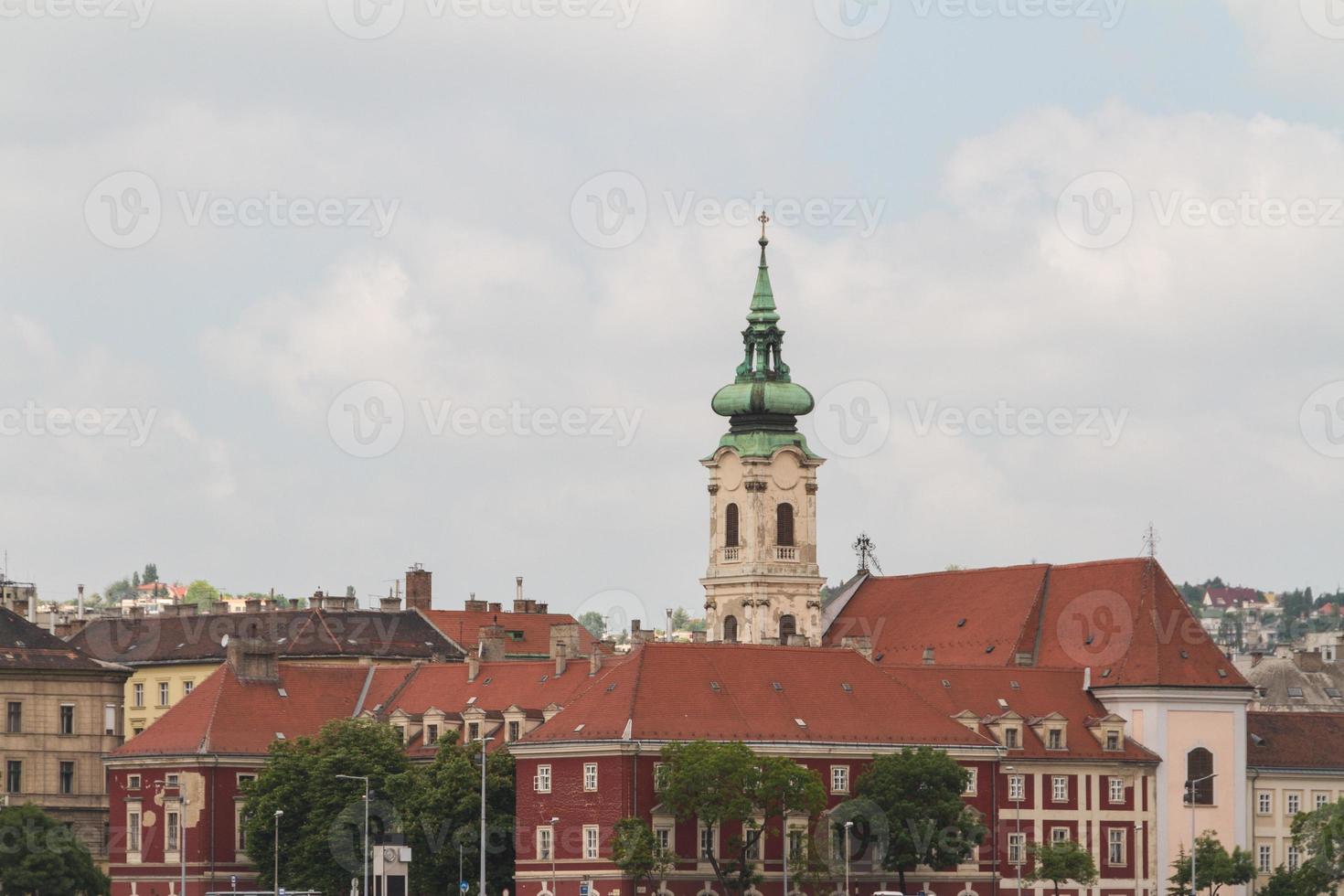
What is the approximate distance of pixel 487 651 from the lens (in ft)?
531

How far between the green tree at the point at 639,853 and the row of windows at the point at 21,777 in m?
38.7

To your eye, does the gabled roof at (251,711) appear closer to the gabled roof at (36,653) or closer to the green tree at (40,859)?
the gabled roof at (36,653)

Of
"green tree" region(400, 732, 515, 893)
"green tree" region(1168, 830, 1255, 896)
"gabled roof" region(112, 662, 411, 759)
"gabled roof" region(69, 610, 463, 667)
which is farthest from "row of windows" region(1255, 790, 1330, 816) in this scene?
"gabled roof" region(69, 610, 463, 667)

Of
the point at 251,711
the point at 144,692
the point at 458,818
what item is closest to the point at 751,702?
the point at 458,818

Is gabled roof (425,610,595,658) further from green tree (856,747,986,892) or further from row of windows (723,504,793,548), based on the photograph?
green tree (856,747,986,892)

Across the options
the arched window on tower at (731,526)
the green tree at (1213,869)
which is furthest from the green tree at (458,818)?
the arched window on tower at (731,526)

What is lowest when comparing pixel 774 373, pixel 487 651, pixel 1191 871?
pixel 1191 871

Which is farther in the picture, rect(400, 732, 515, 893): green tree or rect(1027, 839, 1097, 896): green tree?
rect(1027, 839, 1097, 896): green tree

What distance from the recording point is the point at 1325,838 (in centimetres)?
14162

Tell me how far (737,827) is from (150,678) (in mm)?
53747

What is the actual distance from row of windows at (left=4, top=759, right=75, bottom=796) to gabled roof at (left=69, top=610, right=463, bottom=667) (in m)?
16.0

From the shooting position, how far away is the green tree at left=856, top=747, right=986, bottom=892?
134 meters

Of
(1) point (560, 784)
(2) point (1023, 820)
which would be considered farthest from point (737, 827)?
(2) point (1023, 820)

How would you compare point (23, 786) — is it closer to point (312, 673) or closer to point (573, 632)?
point (312, 673)
